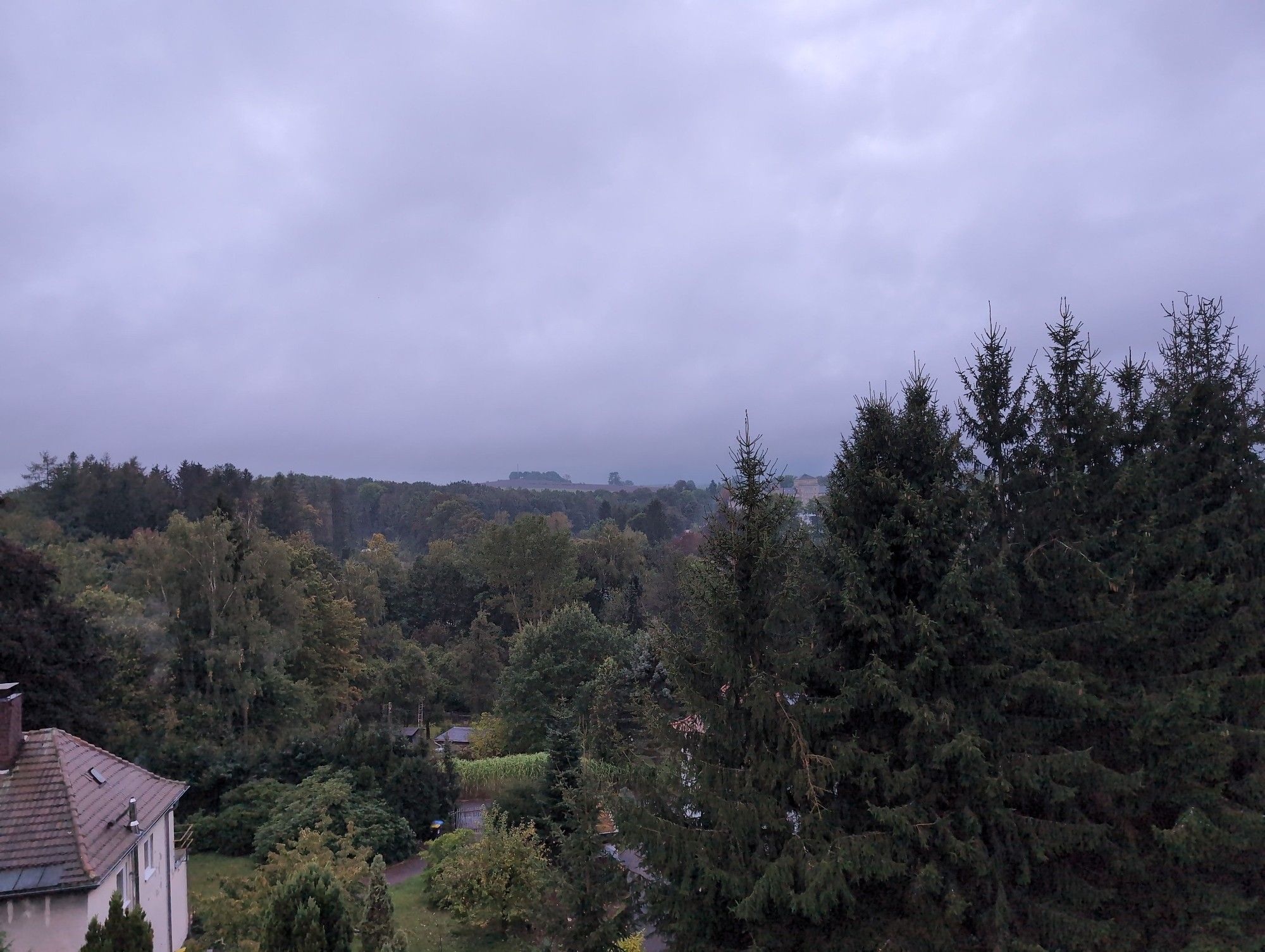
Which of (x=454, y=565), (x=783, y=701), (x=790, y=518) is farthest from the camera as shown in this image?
(x=454, y=565)

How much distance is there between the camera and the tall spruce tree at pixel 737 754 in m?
8.77

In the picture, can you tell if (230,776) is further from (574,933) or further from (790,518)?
(790,518)

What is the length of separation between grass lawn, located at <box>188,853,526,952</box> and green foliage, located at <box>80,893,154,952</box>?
24.2ft

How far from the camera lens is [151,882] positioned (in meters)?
14.0

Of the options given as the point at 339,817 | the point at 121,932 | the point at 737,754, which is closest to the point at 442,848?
the point at 339,817

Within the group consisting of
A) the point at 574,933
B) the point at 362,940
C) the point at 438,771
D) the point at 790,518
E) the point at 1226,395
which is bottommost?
the point at 438,771

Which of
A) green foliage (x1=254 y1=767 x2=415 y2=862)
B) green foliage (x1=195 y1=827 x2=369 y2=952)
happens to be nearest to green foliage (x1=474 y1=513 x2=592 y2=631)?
green foliage (x1=254 y1=767 x2=415 y2=862)

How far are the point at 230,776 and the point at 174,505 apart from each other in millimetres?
30428

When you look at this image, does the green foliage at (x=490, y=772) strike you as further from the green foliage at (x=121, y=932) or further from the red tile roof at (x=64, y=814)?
the green foliage at (x=121, y=932)

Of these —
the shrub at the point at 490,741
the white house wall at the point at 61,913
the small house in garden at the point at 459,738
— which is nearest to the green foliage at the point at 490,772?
the shrub at the point at 490,741

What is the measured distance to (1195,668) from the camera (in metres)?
10.1

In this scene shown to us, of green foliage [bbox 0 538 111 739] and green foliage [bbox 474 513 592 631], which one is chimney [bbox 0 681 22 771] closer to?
green foliage [bbox 0 538 111 739]

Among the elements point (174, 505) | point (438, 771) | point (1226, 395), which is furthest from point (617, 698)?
point (174, 505)

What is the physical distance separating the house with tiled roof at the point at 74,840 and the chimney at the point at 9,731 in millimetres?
17
